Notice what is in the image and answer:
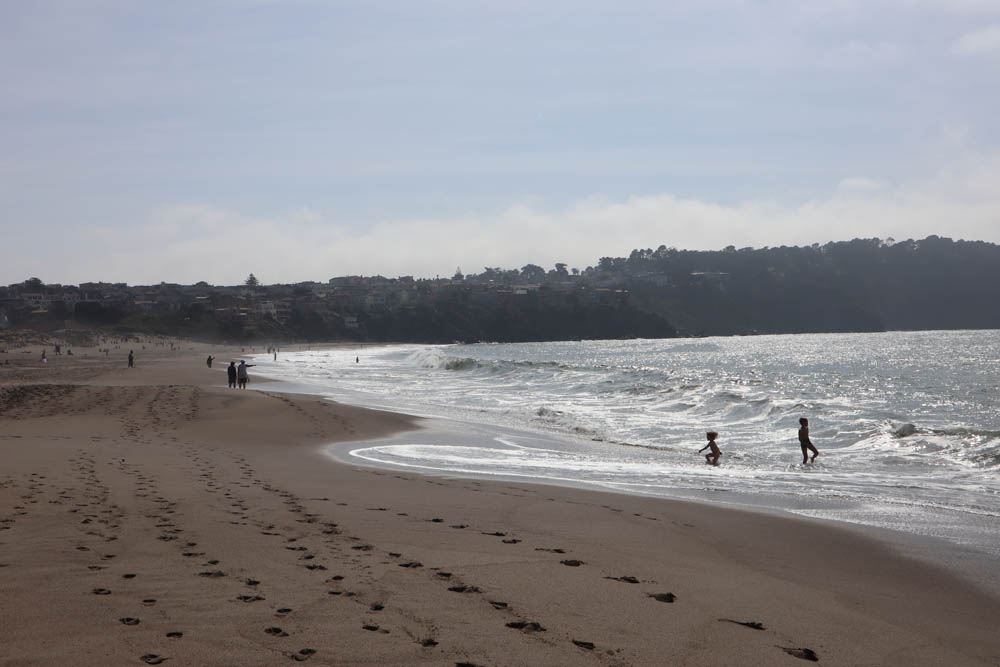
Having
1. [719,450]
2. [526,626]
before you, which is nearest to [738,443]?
[719,450]

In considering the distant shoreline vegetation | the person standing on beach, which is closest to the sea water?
the person standing on beach

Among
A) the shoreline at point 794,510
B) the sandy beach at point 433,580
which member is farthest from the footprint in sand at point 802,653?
the shoreline at point 794,510

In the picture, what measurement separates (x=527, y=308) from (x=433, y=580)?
165m

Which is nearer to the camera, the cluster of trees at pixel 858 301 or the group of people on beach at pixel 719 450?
the group of people on beach at pixel 719 450

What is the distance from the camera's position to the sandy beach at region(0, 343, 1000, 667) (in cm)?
424

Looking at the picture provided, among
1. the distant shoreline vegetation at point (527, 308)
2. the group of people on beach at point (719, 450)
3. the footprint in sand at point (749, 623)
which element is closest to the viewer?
the footprint in sand at point (749, 623)

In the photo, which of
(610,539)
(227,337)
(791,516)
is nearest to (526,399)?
(791,516)

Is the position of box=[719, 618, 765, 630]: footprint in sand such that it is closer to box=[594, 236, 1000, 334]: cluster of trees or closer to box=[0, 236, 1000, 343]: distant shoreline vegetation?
box=[0, 236, 1000, 343]: distant shoreline vegetation

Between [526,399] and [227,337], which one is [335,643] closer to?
[526,399]

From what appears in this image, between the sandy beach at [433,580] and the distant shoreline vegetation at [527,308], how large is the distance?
113m

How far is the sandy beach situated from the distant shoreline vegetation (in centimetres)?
11282

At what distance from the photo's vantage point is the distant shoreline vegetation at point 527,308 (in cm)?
12825

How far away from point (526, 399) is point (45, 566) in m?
25.3

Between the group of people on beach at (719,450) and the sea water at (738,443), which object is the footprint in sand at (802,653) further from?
the group of people on beach at (719,450)
